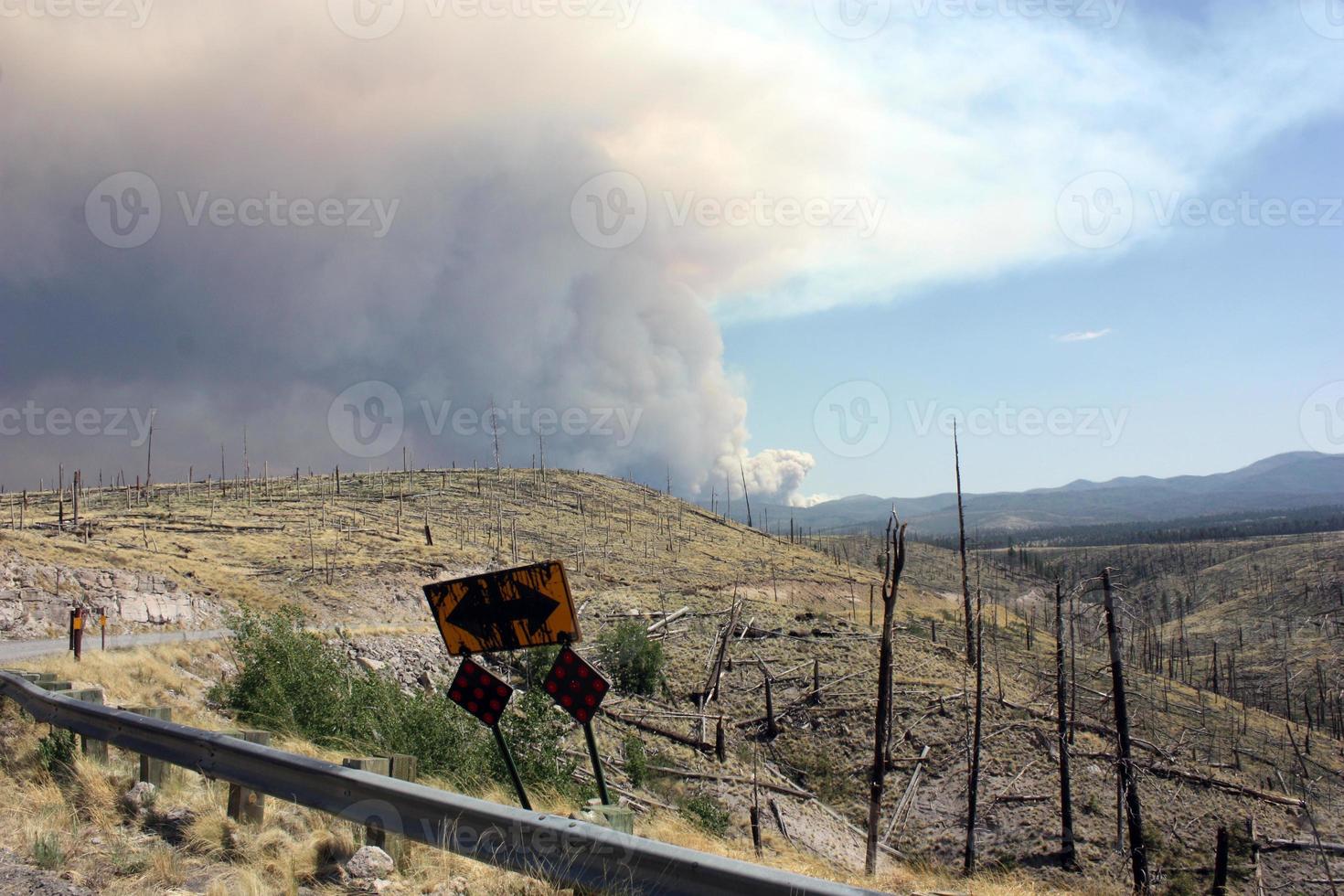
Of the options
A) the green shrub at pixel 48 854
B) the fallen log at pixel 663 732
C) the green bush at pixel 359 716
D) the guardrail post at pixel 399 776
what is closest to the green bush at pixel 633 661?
the fallen log at pixel 663 732

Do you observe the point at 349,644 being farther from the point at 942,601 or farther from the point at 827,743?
the point at 942,601

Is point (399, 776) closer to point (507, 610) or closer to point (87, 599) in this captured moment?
point (507, 610)

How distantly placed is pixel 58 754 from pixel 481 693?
14.3 feet

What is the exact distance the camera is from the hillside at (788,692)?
32.6 metres

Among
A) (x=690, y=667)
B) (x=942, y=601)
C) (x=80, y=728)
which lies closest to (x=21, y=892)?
(x=80, y=728)

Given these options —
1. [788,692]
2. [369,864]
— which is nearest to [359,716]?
[369,864]

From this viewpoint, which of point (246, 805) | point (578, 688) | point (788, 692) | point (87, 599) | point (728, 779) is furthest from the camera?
point (788, 692)

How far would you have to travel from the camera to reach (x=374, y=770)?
6.47m

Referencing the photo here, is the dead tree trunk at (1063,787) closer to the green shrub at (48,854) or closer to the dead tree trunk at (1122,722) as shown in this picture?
the dead tree trunk at (1122,722)

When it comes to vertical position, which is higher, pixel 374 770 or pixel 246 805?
pixel 374 770

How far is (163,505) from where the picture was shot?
250 ft

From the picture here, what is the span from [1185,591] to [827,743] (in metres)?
146

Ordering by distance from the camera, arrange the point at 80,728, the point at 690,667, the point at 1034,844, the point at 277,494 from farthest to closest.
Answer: the point at 277,494, the point at 690,667, the point at 1034,844, the point at 80,728

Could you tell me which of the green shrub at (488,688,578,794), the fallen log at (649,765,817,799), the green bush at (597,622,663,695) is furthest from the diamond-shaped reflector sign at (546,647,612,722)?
the green bush at (597,622,663,695)
